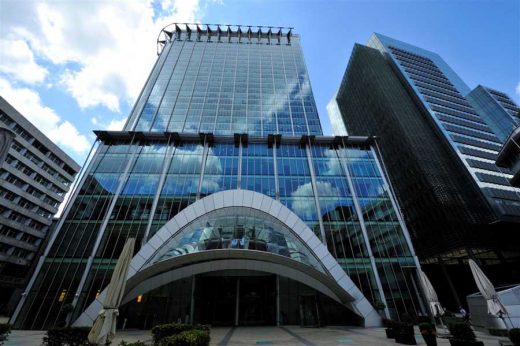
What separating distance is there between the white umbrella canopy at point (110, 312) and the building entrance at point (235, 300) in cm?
1772

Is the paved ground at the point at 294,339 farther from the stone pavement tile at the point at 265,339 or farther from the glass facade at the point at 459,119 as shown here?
the glass facade at the point at 459,119

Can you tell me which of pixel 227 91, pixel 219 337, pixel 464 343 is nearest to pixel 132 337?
pixel 219 337

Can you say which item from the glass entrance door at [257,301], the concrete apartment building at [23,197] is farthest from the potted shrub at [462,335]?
the concrete apartment building at [23,197]

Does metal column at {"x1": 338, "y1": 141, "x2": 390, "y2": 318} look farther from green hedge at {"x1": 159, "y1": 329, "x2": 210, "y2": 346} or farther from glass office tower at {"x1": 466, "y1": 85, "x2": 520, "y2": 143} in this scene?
glass office tower at {"x1": 466, "y1": 85, "x2": 520, "y2": 143}

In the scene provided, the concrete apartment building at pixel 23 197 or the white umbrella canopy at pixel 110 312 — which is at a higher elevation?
the concrete apartment building at pixel 23 197

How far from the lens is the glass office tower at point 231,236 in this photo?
2131cm

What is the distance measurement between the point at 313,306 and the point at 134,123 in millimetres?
51308

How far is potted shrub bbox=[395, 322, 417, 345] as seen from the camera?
40.5ft

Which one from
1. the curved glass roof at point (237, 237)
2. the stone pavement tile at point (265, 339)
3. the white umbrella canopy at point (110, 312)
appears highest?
the curved glass roof at point (237, 237)

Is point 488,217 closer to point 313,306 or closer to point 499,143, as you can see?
point 499,143

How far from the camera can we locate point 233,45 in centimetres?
7925

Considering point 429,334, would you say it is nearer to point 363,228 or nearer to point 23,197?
point 363,228

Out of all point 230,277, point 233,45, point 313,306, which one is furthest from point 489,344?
point 233,45

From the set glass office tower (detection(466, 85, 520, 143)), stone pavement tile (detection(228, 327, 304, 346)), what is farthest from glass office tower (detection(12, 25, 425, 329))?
glass office tower (detection(466, 85, 520, 143))
